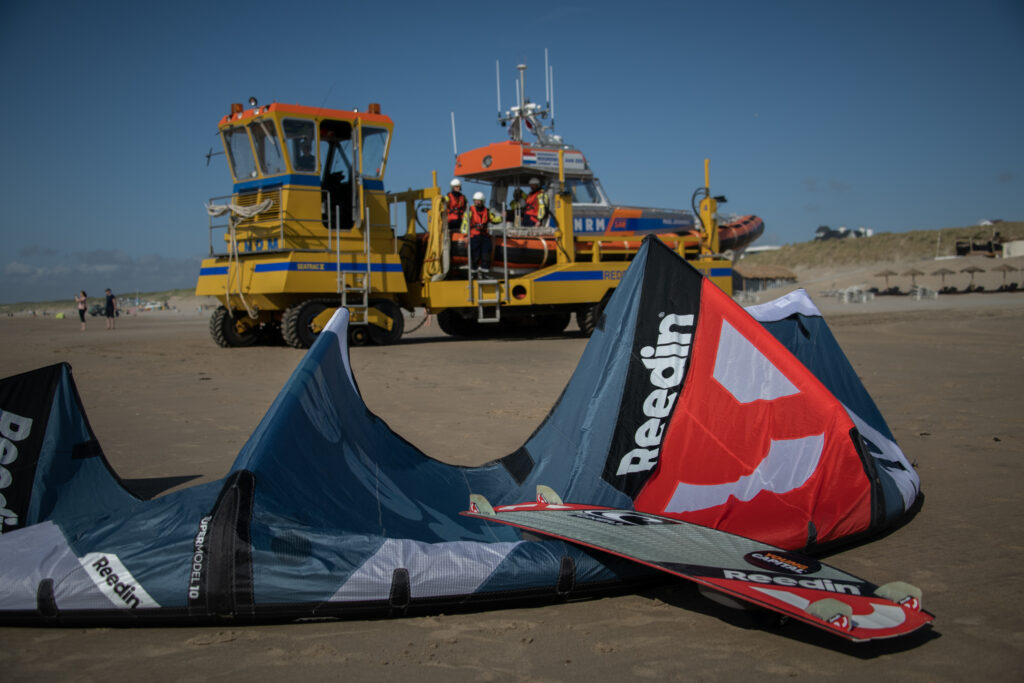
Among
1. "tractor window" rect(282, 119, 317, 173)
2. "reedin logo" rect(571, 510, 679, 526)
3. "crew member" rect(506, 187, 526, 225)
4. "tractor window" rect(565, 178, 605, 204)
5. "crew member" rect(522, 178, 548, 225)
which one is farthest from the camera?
"tractor window" rect(565, 178, 605, 204)

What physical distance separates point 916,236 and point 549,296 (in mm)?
60837

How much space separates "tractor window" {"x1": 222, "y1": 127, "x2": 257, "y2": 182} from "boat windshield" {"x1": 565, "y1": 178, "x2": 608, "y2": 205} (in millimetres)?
6387

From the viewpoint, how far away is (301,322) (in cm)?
1359

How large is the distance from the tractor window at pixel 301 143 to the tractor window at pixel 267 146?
7.5 inches

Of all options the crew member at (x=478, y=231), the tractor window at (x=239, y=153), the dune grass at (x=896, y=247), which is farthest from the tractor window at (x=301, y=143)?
the dune grass at (x=896, y=247)

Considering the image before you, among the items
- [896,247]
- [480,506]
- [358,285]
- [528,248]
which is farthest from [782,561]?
[896,247]

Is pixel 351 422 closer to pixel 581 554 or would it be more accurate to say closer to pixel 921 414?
pixel 581 554

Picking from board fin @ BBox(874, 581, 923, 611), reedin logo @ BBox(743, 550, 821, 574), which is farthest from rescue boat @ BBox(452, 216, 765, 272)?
board fin @ BBox(874, 581, 923, 611)

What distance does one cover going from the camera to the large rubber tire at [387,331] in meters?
14.5

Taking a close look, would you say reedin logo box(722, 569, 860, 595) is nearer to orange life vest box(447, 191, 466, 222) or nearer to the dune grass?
orange life vest box(447, 191, 466, 222)

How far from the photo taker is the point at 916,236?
6588 cm

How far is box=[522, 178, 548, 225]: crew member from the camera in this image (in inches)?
604

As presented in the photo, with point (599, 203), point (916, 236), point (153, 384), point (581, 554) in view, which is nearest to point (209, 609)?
point (581, 554)

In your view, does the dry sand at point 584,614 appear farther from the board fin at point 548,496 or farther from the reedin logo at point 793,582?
the board fin at point 548,496
